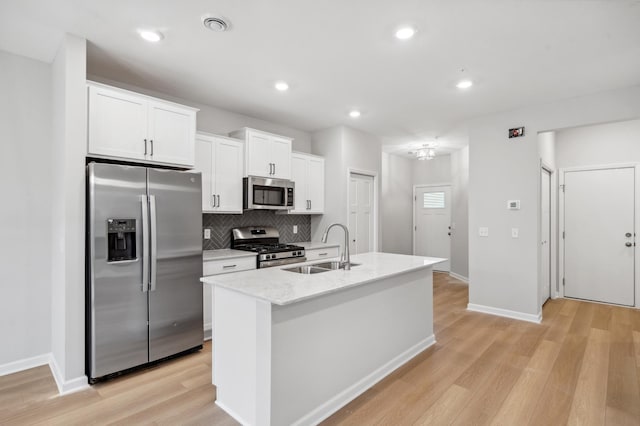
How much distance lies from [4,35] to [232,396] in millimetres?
3236

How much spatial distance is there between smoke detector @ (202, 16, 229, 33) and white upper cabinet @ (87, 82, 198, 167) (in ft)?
3.44

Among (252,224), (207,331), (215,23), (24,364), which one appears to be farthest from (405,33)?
(24,364)

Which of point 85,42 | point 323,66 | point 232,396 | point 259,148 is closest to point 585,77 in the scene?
point 323,66

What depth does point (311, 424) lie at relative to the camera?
2064 millimetres

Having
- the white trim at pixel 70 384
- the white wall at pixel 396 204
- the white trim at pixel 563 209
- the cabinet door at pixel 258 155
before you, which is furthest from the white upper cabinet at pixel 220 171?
the white trim at pixel 563 209

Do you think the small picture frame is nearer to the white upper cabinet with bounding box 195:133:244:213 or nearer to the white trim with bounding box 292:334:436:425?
the white trim with bounding box 292:334:436:425

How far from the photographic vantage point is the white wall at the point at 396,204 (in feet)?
23.7

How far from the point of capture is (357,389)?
7.93ft

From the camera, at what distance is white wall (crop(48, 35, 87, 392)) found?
2520 millimetres

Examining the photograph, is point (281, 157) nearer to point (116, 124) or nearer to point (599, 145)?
point (116, 124)

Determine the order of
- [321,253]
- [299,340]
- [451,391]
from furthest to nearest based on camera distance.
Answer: [321,253]
[451,391]
[299,340]

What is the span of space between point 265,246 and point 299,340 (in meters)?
2.38

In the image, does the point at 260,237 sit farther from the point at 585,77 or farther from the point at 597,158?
the point at 597,158

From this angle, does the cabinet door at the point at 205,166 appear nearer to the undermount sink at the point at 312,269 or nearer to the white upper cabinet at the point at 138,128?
the white upper cabinet at the point at 138,128
